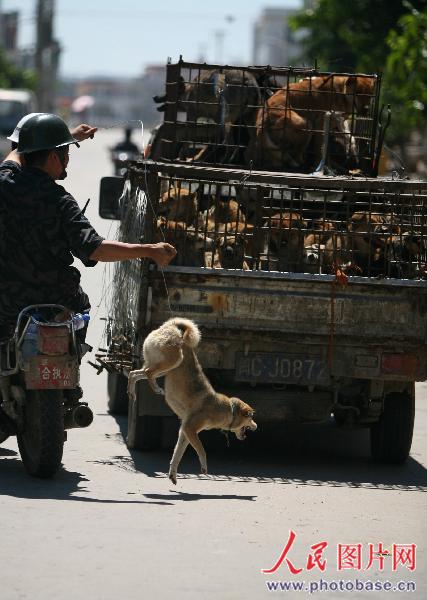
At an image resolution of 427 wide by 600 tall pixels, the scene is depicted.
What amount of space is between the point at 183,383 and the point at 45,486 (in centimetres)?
99

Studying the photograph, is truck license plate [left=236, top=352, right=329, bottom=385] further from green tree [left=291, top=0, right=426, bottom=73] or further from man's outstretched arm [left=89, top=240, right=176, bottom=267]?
green tree [left=291, top=0, right=426, bottom=73]

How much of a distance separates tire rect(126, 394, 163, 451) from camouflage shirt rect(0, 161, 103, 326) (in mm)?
1539

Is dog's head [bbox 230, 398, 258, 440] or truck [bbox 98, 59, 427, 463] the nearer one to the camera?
dog's head [bbox 230, 398, 258, 440]

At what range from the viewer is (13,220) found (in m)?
8.18

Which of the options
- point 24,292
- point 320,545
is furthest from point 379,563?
point 24,292

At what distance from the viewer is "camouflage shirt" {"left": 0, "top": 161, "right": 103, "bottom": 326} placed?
8.16 m

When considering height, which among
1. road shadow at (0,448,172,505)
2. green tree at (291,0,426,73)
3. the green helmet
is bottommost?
road shadow at (0,448,172,505)

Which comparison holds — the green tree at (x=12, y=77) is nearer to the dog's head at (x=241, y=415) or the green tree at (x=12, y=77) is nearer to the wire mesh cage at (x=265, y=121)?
the wire mesh cage at (x=265, y=121)

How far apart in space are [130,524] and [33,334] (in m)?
1.30

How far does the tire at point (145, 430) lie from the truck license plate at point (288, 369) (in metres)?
0.75

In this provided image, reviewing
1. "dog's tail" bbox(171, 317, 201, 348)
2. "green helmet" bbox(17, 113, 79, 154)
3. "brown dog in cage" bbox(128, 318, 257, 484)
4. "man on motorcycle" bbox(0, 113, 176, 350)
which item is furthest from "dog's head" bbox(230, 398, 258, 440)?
"green helmet" bbox(17, 113, 79, 154)

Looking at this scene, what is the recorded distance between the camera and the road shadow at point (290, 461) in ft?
30.1

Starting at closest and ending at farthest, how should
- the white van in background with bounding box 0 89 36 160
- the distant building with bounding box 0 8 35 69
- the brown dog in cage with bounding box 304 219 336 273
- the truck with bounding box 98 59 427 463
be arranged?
the truck with bounding box 98 59 427 463
the brown dog in cage with bounding box 304 219 336 273
the white van in background with bounding box 0 89 36 160
the distant building with bounding box 0 8 35 69

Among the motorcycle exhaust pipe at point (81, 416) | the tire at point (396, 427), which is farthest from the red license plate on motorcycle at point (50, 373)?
the tire at point (396, 427)
